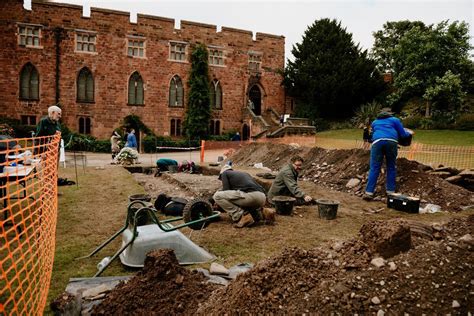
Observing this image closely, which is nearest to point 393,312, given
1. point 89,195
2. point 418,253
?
point 418,253

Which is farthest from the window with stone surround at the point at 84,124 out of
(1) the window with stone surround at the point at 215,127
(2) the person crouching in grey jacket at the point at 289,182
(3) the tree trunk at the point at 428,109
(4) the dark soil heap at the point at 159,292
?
(3) the tree trunk at the point at 428,109

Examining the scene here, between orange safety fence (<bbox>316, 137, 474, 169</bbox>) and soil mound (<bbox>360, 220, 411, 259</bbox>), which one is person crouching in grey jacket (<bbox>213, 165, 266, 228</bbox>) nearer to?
soil mound (<bbox>360, 220, 411, 259</bbox>)

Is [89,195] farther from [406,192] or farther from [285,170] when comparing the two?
[406,192]

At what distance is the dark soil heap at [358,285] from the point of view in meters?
2.71

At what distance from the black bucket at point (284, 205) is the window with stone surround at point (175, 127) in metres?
23.7

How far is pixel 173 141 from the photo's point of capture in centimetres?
2755

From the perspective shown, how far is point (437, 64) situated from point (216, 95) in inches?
725

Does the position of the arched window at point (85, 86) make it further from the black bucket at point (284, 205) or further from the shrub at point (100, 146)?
the black bucket at point (284, 205)

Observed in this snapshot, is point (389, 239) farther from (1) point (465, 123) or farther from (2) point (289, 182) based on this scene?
(1) point (465, 123)

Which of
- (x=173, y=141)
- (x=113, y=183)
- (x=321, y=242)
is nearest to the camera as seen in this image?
(x=321, y=242)

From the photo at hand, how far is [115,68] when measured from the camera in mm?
27484

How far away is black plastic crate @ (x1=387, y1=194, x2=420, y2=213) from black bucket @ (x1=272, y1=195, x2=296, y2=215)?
7.77ft

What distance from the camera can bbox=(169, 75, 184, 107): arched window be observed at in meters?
29.6

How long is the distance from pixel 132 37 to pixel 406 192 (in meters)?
25.2
